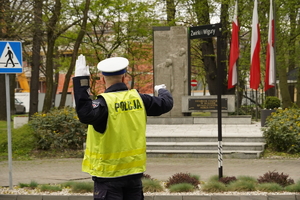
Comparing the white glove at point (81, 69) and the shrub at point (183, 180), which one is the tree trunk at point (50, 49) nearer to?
the shrub at point (183, 180)

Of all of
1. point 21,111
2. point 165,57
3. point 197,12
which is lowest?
point 21,111

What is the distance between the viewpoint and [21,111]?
2014 inches

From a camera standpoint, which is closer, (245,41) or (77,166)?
(77,166)

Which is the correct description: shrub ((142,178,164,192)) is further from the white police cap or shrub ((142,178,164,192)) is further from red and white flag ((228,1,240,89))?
red and white flag ((228,1,240,89))

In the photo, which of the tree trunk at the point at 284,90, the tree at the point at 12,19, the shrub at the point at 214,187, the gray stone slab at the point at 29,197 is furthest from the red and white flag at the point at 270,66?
the gray stone slab at the point at 29,197

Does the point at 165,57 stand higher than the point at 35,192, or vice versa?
the point at 165,57

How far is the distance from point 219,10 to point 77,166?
20.4m

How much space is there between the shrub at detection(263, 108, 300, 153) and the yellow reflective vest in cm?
1111

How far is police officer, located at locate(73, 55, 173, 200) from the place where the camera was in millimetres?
4434

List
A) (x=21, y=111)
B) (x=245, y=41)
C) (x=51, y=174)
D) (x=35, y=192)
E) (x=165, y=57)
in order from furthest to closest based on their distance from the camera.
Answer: (x=21, y=111)
(x=245, y=41)
(x=165, y=57)
(x=51, y=174)
(x=35, y=192)

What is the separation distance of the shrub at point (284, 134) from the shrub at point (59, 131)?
5745 millimetres

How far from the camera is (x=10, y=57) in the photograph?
1027 centimetres

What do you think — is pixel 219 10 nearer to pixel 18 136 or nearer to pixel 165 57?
pixel 165 57

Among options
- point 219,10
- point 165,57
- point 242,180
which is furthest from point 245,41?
point 242,180
